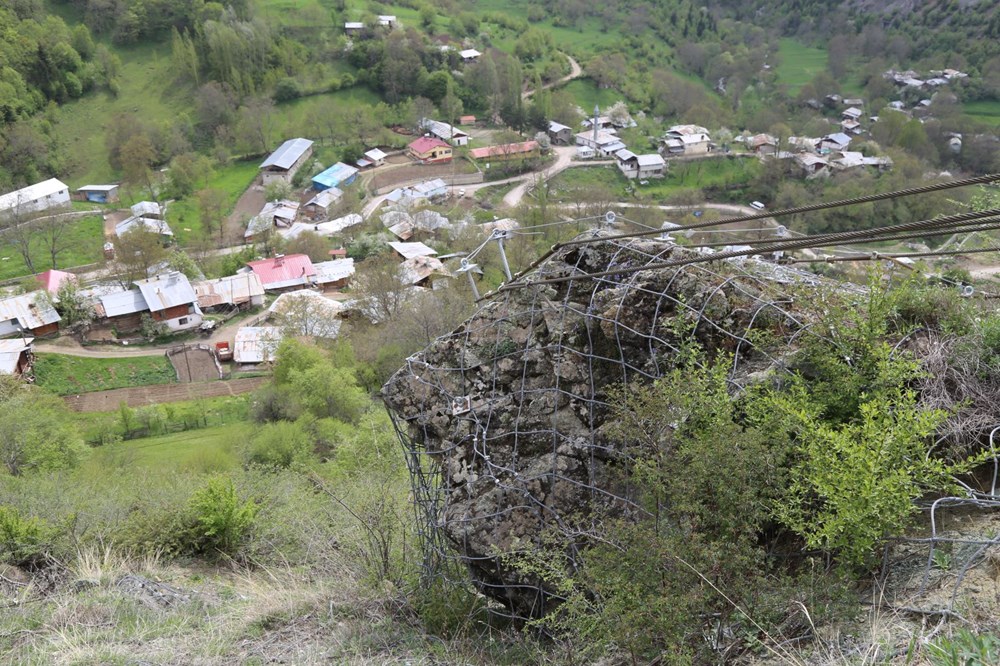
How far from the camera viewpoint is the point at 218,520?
7.70 m

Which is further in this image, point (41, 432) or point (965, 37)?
point (965, 37)

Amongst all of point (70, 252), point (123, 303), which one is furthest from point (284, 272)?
point (70, 252)

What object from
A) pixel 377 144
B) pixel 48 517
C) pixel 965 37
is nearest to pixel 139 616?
pixel 48 517

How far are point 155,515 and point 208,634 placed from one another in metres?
3.52

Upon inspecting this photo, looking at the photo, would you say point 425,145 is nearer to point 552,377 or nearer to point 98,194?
point 98,194

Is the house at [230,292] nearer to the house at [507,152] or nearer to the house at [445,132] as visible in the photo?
the house at [507,152]

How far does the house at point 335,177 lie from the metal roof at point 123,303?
18.4 meters

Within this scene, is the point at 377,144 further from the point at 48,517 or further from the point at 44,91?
the point at 48,517

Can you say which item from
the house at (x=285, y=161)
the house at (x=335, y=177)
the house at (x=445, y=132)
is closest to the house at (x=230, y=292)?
the house at (x=335, y=177)

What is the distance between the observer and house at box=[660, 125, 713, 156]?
176 feet

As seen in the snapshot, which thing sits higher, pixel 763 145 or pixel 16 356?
pixel 16 356

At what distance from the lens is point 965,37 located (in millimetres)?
71250

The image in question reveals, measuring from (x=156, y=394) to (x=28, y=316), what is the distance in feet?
27.5

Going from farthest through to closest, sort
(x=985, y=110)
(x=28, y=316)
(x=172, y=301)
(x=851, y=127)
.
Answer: (x=985, y=110)
(x=851, y=127)
(x=172, y=301)
(x=28, y=316)
